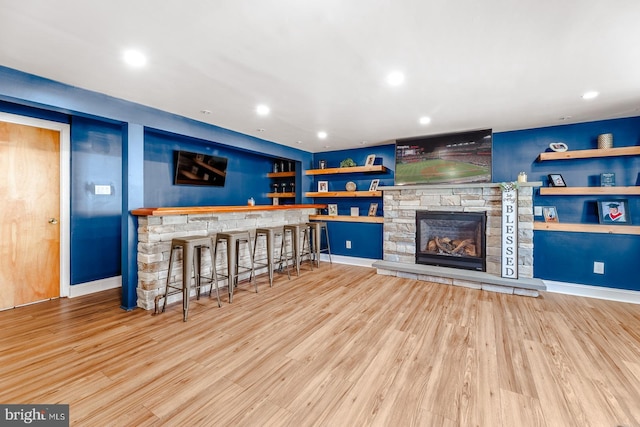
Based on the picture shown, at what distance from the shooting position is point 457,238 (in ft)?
13.8

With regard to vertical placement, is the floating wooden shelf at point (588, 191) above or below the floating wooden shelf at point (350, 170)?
below

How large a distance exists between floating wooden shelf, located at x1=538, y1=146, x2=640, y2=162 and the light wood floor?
1.84 metres

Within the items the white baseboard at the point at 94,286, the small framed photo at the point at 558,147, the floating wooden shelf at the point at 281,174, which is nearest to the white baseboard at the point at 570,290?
the white baseboard at the point at 94,286

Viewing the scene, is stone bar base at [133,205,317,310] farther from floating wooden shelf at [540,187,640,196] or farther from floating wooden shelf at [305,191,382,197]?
floating wooden shelf at [540,187,640,196]

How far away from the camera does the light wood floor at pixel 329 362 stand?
5.08 ft

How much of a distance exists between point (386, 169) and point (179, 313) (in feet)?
12.9

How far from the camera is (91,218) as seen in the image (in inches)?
137

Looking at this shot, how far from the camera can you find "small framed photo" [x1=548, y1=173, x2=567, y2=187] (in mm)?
3719

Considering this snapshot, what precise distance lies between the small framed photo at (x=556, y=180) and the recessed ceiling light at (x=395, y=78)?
2907mm

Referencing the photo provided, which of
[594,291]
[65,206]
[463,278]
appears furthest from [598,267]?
[65,206]

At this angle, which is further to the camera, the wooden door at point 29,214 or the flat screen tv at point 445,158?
the flat screen tv at point 445,158

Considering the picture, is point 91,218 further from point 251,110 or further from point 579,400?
point 579,400

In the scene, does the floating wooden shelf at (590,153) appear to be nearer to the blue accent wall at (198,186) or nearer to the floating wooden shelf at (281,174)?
the floating wooden shelf at (281,174)

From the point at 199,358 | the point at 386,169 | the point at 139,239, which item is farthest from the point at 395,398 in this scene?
the point at 386,169
